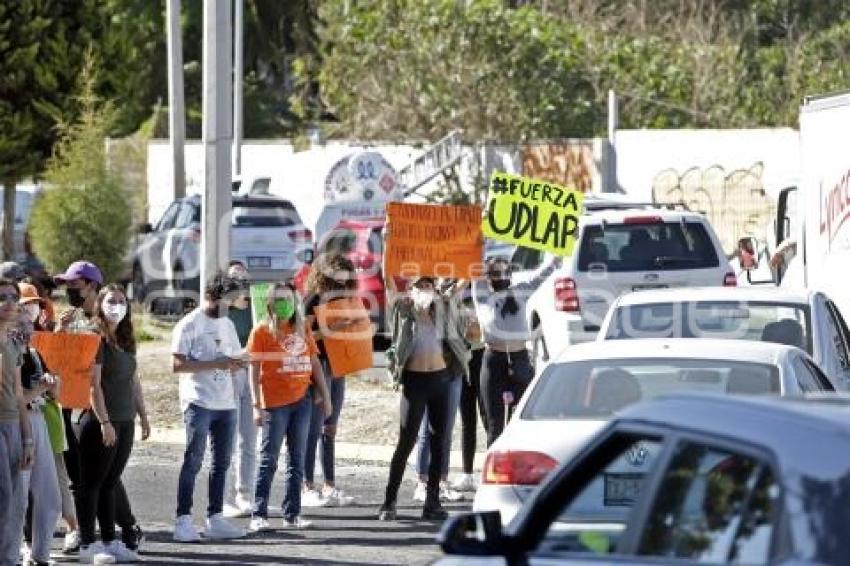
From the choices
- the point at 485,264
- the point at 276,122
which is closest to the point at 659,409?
the point at 485,264

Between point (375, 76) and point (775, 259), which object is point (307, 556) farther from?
point (375, 76)

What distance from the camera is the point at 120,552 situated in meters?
12.8

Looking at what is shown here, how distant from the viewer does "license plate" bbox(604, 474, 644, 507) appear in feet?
31.0

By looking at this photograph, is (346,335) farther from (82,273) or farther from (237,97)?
Answer: (237,97)

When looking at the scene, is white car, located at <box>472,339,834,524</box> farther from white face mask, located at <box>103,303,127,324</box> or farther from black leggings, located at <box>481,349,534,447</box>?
black leggings, located at <box>481,349,534,447</box>

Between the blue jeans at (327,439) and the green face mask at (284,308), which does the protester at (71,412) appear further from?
the blue jeans at (327,439)

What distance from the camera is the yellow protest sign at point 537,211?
18000 millimetres

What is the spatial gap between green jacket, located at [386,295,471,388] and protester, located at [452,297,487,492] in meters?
0.95

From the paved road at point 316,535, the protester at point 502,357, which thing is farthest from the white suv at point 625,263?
the protester at point 502,357

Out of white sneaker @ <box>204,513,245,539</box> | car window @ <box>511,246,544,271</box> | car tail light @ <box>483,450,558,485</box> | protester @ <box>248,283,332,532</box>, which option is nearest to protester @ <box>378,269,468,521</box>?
protester @ <box>248,283,332,532</box>

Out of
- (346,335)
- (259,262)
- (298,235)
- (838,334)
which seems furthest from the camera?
(298,235)

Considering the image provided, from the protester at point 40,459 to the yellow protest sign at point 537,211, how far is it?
625 cm

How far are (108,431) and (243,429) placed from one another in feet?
7.62

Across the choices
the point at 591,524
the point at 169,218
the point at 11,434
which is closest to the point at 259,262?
the point at 169,218
